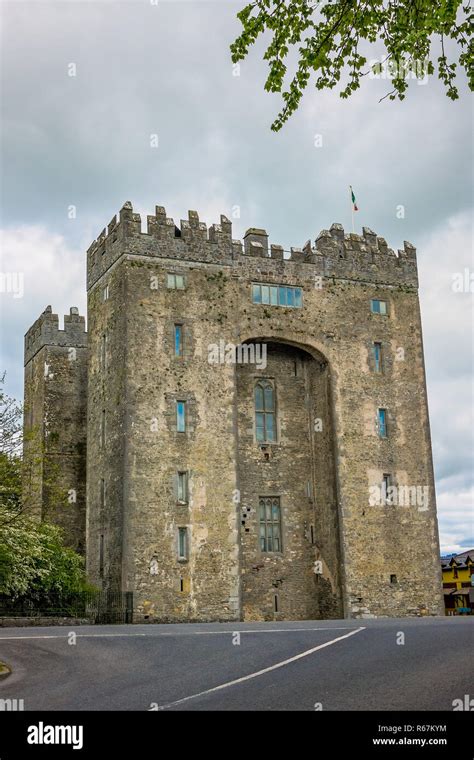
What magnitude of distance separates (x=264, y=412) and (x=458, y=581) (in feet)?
103

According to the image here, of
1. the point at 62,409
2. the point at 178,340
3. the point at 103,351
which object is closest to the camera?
the point at 178,340

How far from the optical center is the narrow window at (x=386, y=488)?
39.4m

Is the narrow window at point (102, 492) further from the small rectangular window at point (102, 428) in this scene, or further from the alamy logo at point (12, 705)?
the alamy logo at point (12, 705)

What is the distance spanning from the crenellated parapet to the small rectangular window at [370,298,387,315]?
1032 millimetres

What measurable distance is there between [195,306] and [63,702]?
26.5 metres

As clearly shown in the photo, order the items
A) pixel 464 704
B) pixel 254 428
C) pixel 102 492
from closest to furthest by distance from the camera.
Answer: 1. pixel 464 704
2. pixel 102 492
3. pixel 254 428

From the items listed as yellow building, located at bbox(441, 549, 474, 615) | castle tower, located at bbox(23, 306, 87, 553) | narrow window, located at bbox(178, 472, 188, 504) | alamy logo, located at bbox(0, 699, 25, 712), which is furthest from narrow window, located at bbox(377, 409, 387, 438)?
alamy logo, located at bbox(0, 699, 25, 712)

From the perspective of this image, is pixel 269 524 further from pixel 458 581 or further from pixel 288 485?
pixel 458 581

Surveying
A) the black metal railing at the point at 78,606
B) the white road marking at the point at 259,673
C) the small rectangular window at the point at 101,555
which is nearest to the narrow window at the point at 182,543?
the black metal railing at the point at 78,606

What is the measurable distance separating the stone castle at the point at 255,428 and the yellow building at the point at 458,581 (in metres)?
23.4

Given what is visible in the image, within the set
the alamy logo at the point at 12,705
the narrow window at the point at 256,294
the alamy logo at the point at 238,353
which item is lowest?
the alamy logo at the point at 12,705
